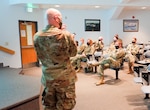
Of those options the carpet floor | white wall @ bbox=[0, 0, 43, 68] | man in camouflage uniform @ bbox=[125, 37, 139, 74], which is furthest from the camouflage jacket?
man in camouflage uniform @ bbox=[125, 37, 139, 74]

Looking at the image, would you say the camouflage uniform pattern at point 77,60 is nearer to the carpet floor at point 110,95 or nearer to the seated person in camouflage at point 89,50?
the seated person in camouflage at point 89,50

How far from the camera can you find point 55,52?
2033 mm

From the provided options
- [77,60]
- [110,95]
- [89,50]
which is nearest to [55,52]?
[110,95]

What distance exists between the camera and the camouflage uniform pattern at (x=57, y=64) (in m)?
2.04

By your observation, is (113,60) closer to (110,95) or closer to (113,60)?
(113,60)

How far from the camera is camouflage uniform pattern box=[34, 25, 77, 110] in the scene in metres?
2.04

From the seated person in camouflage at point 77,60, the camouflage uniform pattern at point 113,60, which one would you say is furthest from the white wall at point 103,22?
the camouflage uniform pattern at point 113,60

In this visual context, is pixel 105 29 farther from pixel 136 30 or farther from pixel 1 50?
pixel 1 50

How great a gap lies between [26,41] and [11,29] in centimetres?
112

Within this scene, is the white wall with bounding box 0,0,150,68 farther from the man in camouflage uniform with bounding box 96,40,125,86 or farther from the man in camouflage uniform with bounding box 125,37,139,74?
the man in camouflage uniform with bounding box 96,40,125,86

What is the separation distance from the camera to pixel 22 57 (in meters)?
7.26

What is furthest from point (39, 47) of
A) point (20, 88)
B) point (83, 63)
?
point (83, 63)

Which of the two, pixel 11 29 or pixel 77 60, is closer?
pixel 11 29

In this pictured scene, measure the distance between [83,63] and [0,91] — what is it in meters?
4.80
